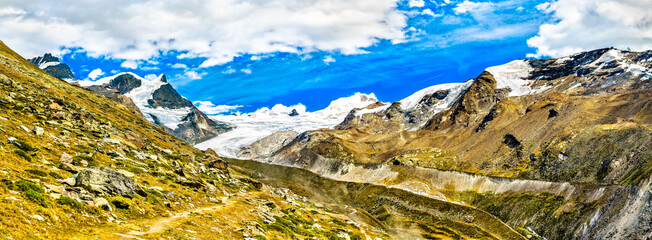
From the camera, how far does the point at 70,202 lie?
29.6m

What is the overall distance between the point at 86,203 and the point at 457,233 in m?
173

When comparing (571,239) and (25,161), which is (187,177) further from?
(571,239)

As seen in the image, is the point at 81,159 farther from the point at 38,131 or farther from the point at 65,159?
the point at 38,131

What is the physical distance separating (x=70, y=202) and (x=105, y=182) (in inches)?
289

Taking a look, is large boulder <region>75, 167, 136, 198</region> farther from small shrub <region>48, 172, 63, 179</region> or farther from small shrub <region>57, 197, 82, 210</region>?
small shrub <region>57, 197, 82, 210</region>

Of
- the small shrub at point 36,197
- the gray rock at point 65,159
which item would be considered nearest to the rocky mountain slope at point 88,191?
the small shrub at point 36,197

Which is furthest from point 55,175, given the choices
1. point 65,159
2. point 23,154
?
point 65,159

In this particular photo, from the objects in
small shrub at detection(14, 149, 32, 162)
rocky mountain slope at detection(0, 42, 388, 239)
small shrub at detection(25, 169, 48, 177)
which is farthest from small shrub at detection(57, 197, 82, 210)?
small shrub at detection(14, 149, 32, 162)

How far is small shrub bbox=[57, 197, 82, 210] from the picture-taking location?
29089mm

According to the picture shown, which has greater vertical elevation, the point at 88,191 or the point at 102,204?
the point at 88,191

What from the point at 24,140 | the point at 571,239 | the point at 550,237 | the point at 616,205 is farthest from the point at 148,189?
the point at 550,237

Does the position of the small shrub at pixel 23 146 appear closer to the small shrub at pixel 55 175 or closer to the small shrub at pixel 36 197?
the small shrub at pixel 55 175

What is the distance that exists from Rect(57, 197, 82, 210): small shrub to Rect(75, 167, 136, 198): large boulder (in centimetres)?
492

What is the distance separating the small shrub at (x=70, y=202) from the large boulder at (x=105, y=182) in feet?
16.1
